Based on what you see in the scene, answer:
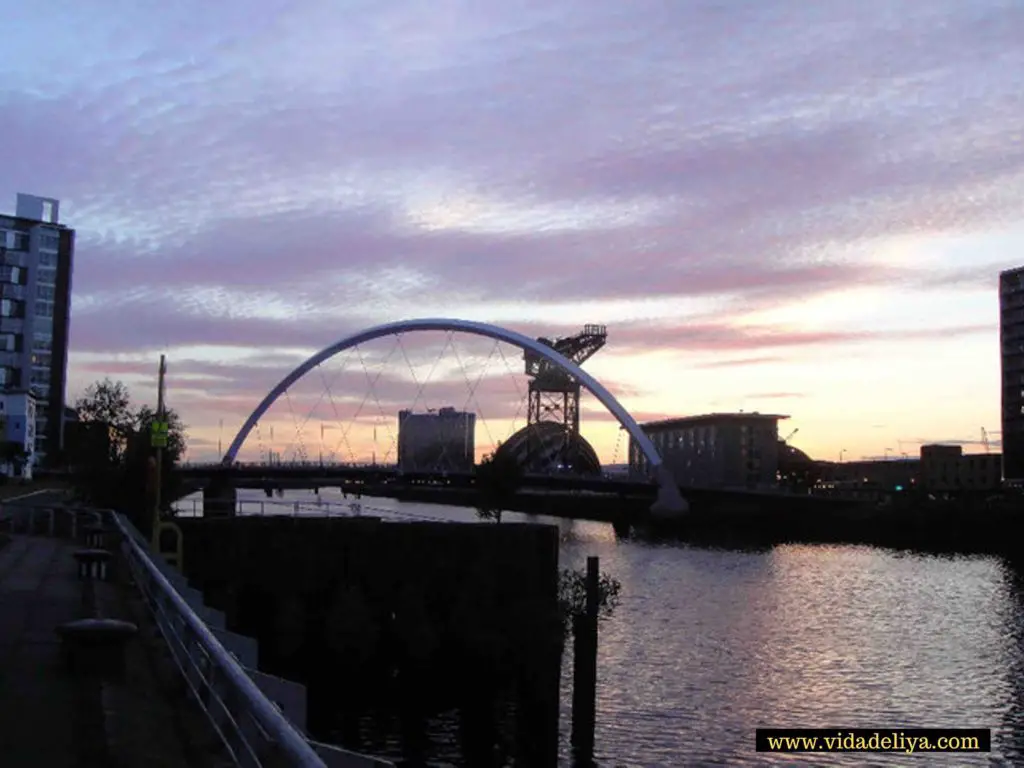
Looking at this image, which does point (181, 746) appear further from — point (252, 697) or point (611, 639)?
point (611, 639)

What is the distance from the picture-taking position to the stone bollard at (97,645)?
39.3ft

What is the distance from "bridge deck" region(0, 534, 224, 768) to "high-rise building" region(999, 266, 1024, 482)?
169294 millimetres

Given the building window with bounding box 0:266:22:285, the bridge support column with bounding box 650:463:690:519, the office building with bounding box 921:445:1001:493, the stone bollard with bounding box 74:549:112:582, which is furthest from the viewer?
the office building with bounding box 921:445:1001:493

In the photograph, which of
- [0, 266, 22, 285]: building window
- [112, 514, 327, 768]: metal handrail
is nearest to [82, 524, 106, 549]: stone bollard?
[112, 514, 327, 768]: metal handrail

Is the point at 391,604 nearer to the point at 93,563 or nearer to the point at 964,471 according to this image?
the point at 93,563

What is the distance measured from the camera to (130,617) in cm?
1727

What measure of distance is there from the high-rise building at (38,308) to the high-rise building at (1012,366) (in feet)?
461

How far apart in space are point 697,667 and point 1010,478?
142m

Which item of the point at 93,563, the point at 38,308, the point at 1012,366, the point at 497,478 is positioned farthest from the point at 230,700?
the point at 1012,366

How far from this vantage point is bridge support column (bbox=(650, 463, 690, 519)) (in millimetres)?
131250

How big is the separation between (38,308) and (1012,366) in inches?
5801

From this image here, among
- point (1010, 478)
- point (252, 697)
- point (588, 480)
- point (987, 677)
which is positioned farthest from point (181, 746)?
point (1010, 478)

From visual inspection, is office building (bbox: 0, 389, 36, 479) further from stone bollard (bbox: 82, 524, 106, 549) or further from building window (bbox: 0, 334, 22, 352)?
stone bollard (bbox: 82, 524, 106, 549)

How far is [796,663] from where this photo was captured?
1607 inches
